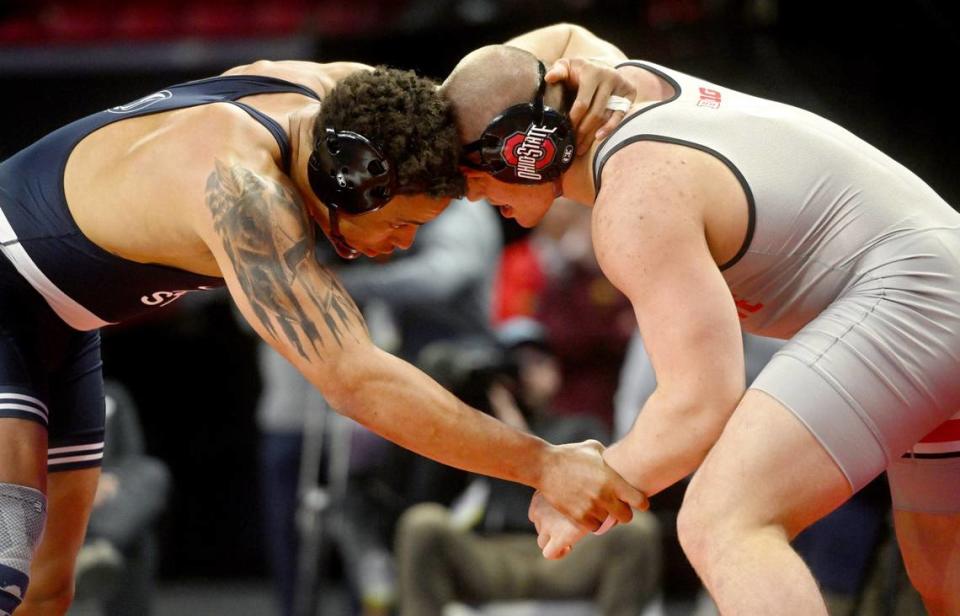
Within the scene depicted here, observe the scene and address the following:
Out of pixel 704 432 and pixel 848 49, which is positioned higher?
pixel 704 432

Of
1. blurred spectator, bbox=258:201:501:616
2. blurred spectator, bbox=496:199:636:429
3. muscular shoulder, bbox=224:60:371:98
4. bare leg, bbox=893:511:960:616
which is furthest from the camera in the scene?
blurred spectator, bbox=496:199:636:429

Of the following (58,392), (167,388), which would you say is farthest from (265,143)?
(167,388)

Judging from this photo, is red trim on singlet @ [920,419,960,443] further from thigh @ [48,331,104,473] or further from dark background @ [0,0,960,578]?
dark background @ [0,0,960,578]

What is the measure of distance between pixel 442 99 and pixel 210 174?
588mm

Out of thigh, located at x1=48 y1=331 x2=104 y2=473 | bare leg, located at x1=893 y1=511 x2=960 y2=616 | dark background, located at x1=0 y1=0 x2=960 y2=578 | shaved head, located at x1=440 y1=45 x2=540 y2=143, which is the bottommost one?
dark background, located at x1=0 y1=0 x2=960 y2=578

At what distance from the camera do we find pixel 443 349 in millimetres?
5984

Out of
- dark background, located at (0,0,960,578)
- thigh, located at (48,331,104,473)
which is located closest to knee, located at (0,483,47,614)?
thigh, located at (48,331,104,473)

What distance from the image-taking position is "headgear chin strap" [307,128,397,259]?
10.5ft

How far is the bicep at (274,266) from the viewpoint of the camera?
3045 mm

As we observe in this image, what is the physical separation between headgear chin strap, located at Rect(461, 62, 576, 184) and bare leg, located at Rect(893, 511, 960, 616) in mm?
1224

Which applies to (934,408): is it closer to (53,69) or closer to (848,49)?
(848,49)

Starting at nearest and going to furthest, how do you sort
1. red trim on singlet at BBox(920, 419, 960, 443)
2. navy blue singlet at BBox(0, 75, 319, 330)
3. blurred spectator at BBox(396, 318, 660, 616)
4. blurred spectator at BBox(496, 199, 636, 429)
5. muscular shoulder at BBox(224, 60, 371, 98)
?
1. red trim on singlet at BBox(920, 419, 960, 443)
2. navy blue singlet at BBox(0, 75, 319, 330)
3. muscular shoulder at BBox(224, 60, 371, 98)
4. blurred spectator at BBox(396, 318, 660, 616)
5. blurred spectator at BBox(496, 199, 636, 429)

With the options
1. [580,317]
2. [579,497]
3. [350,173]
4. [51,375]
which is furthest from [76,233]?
[580,317]

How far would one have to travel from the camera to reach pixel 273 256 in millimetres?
3051
